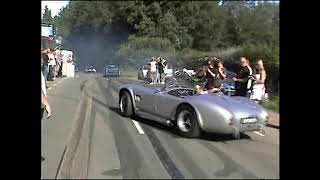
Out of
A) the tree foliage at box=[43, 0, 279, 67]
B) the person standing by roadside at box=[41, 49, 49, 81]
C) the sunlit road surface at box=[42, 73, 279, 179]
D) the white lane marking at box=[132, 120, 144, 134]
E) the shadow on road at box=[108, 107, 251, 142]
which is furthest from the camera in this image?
the white lane marking at box=[132, 120, 144, 134]

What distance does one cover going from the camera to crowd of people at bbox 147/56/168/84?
3590mm

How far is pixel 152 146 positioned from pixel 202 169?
43 cm

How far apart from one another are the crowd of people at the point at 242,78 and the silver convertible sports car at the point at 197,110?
0.05 m

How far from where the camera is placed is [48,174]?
3250mm

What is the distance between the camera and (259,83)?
11.2 feet

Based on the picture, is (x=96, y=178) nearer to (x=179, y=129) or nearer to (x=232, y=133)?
(x=179, y=129)

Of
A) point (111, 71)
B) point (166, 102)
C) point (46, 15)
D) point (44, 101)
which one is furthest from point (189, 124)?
point (46, 15)

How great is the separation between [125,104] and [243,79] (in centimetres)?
92

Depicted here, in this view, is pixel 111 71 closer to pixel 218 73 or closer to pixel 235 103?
pixel 218 73

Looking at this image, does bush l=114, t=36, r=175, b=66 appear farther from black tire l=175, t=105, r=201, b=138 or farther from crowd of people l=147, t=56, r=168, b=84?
black tire l=175, t=105, r=201, b=138

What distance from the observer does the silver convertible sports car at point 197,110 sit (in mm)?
3494

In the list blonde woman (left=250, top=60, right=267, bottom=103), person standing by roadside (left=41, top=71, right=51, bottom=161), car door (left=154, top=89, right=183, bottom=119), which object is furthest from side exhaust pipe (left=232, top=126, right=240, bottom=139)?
person standing by roadside (left=41, top=71, right=51, bottom=161)

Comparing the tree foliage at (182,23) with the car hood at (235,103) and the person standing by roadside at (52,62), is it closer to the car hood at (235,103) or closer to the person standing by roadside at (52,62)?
the person standing by roadside at (52,62)

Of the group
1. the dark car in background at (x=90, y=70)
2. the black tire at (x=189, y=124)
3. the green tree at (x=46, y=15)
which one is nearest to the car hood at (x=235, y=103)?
the black tire at (x=189, y=124)
